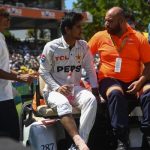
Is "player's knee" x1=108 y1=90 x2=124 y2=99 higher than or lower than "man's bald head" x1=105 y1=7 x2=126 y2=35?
lower

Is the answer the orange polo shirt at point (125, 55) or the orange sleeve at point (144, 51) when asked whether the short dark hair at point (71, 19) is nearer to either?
the orange polo shirt at point (125, 55)

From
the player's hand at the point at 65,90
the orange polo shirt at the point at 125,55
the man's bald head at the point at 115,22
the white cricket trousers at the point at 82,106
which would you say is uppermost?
the man's bald head at the point at 115,22

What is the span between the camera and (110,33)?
5.46m

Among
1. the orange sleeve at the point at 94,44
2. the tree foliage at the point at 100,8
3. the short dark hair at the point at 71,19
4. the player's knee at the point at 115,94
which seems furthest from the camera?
the tree foliage at the point at 100,8

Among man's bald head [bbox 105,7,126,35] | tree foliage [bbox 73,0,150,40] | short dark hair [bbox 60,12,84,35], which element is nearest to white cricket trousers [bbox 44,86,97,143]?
short dark hair [bbox 60,12,84,35]

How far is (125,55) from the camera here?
533 centimetres

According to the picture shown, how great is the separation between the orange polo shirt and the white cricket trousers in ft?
1.67

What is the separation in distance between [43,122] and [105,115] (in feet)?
2.28

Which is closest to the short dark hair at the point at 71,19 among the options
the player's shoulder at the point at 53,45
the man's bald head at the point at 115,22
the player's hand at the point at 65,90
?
the player's shoulder at the point at 53,45

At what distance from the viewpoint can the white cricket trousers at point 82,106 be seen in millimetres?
4723

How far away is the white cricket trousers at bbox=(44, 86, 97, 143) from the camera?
15.5ft

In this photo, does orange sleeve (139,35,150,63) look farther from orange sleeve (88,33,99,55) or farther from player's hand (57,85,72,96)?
player's hand (57,85,72,96)

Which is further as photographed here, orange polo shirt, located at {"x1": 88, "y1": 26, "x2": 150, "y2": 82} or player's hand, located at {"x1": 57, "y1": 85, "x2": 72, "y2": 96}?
orange polo shirt, located at {"x1": 88, "y1": 26, "x2": 150, "y2": 82}

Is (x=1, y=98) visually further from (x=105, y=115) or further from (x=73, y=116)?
(x=105, y=115)
